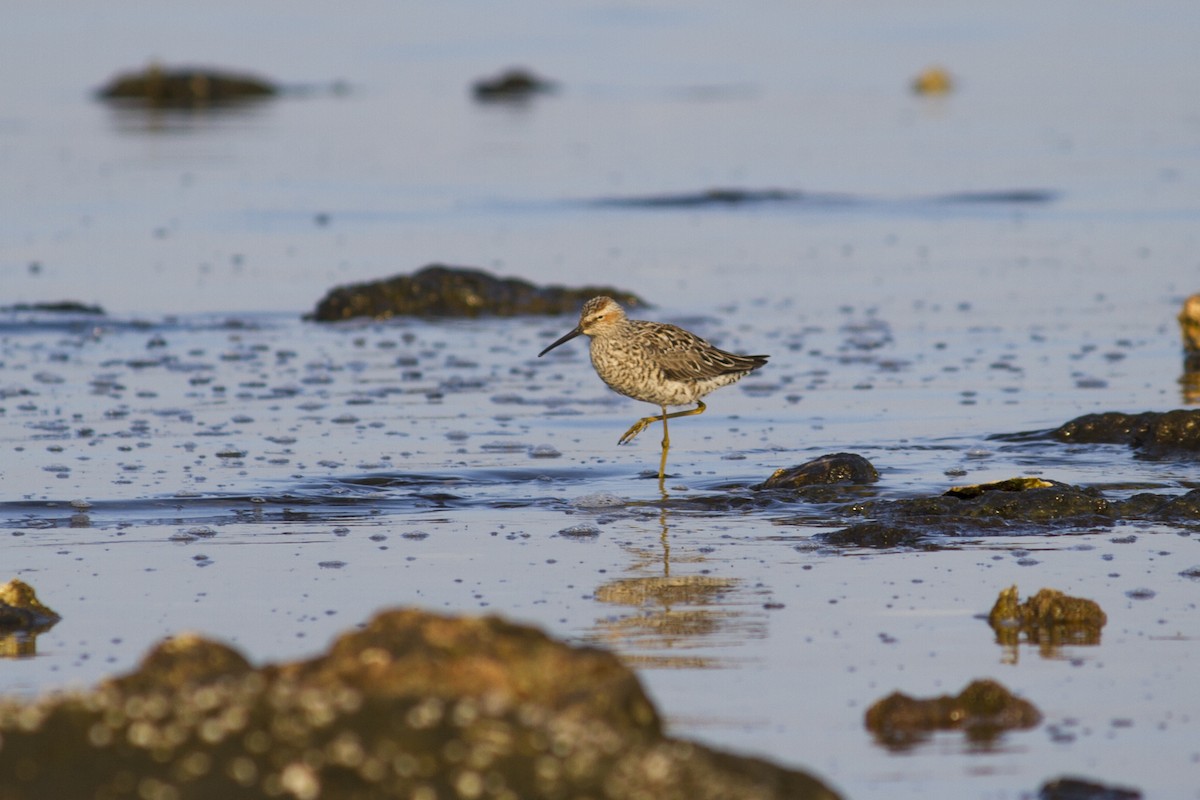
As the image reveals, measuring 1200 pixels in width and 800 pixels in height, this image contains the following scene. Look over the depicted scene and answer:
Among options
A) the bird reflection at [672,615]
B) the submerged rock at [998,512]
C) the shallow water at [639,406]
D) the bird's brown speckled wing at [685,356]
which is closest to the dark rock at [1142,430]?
the shallow water at [639,406]

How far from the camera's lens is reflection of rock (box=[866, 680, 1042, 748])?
5168mm

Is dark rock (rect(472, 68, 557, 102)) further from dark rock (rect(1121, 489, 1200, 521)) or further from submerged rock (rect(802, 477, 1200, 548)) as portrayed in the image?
dark rock (rect(1121, 489, 1200, 521))

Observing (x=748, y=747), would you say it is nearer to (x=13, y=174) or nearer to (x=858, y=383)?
(x=858, y=383)

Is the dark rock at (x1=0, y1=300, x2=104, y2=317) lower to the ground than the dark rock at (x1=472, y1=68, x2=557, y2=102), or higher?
lower

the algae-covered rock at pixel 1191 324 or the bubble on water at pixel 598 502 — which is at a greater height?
the algae-covered rock at pixel 1191 324

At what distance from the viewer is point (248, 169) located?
24672 mm

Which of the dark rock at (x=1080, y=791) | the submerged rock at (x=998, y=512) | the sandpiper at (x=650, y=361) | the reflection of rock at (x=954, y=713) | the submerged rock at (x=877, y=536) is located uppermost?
the sandpiper at (x=650, y=361)

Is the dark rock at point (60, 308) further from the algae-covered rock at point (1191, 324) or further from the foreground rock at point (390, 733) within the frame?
the foreground rock at point (390, 733)

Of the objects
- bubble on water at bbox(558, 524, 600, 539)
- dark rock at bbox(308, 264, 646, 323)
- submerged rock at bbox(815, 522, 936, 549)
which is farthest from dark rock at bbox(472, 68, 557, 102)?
submerged rock at bbox(815, 522, 936, 549)

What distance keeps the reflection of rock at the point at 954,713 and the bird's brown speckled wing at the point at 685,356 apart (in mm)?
4924

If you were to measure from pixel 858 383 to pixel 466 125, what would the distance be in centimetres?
2085

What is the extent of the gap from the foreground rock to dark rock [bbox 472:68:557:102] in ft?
108

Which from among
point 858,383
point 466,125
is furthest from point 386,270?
point 466,125

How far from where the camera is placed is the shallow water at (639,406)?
237 inches
